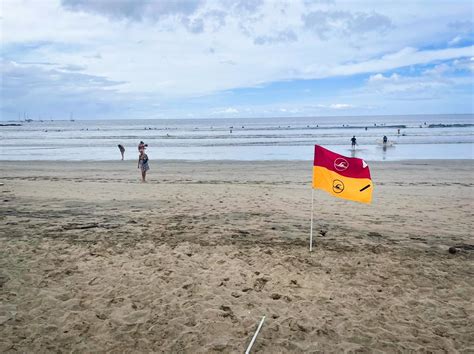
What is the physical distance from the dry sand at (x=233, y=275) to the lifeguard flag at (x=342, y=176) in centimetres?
135

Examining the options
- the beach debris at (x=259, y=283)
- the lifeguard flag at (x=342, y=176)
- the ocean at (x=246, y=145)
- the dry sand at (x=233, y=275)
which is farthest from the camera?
the ocean at (x=246, y=145)

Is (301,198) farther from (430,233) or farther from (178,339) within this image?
(178,339)

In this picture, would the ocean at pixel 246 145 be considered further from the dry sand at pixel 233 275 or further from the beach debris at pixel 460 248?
the beach debris at pixel 460 248

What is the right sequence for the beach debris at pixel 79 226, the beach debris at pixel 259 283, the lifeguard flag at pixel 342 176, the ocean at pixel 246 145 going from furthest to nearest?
1. the ocean at pixel 246 145
2. the beach debris at pixel 79 226
3. the lifeguard flag at pixel 342 176
4. the beach debris at pixel 259 283

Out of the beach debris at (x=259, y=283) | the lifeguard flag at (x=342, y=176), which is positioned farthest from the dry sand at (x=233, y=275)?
the lifeguard flag at (x=342, y=176)

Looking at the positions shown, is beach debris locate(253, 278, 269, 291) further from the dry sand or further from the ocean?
the ocean

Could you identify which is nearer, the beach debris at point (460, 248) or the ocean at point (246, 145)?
the beach debris at point (460, 248)

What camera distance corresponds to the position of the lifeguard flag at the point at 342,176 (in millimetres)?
7215

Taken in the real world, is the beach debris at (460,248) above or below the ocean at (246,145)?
below

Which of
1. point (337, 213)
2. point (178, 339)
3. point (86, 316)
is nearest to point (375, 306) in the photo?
point (178, 339)

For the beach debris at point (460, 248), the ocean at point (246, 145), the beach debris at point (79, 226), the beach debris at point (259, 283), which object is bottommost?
the beach debris at point (259, 283)

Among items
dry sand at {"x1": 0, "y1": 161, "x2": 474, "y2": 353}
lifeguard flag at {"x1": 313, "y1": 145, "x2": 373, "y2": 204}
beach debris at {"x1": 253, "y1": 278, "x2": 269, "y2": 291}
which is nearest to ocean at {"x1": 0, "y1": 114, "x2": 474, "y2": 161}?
dry sand at {"x1": 0, "y1": 161, "x2": 474, "y2": 353}

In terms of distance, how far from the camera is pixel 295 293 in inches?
233

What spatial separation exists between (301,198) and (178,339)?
31.0 feet
